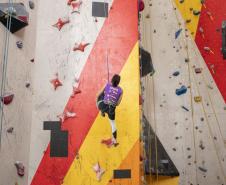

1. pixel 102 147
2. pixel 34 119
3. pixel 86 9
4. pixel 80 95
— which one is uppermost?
pixel 86 9

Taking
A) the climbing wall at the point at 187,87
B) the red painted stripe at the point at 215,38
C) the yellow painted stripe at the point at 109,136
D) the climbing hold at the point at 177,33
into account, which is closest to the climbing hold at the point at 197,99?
the climbing wall at the point at 187,87

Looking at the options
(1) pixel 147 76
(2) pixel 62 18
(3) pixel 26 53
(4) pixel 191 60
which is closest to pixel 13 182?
(3) pixel 26 53

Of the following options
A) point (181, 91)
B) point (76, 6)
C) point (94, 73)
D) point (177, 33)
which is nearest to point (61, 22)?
point (76, 6)

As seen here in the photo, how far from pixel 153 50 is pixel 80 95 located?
3.24 ft

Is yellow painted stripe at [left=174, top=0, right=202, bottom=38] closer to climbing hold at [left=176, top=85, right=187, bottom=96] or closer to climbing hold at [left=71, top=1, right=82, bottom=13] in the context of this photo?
climbing hold at [left=176, top=85, right=187, bottom=96]

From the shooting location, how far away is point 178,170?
9.17 ft

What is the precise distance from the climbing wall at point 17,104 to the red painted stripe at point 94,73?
0.68ft

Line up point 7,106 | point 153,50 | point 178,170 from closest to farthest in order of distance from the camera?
point 7,106 → point 178,170 → point 153,50

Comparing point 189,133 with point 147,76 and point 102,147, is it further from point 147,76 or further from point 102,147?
point 102,147

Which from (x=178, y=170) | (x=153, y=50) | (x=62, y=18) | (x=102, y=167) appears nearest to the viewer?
(x=102, y=167)

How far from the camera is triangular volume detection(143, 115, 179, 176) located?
8.93 ft

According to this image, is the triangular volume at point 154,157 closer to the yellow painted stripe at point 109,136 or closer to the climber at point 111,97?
the yellow painted stripe at point 109,136

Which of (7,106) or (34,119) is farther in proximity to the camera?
(34,119)

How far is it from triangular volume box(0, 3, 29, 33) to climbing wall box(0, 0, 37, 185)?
4cm
